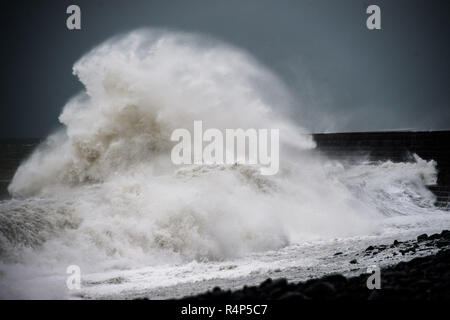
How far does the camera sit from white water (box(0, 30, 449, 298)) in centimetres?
893

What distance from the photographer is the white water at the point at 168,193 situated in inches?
352

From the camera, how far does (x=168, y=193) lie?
11555mm

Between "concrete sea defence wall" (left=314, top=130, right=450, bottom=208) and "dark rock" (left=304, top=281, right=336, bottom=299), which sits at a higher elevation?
"concrete sea defence wall" (left=314, top=130, right=450, bottom=208)

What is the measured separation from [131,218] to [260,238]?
2.91 m

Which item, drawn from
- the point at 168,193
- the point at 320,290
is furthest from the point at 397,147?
the point at 320,290

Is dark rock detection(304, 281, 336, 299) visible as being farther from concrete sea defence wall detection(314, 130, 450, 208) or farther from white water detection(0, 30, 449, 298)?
concrete sea defence wall detection(314, 130, 450, 208)

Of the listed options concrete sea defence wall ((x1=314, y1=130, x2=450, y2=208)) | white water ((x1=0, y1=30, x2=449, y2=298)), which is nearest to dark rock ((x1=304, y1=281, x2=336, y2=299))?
white water ((x1=0, y1=30, x2=449, y2=298))

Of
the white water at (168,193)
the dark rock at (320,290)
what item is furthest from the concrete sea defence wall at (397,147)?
the dark rock at (320,290)

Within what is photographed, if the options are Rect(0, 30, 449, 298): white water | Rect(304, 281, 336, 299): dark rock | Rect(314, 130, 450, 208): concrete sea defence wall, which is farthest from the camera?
Rect(314, 130, 450, 208): concrete sea defence wall

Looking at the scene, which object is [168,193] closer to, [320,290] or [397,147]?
[320,290]

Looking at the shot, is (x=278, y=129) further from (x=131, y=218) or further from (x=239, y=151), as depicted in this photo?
(x=131, y=218)

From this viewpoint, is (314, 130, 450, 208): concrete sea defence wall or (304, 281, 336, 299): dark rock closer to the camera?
(304, 281, 336, 299): dark rock

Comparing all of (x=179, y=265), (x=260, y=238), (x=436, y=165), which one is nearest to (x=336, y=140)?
(x=436, y=165)
